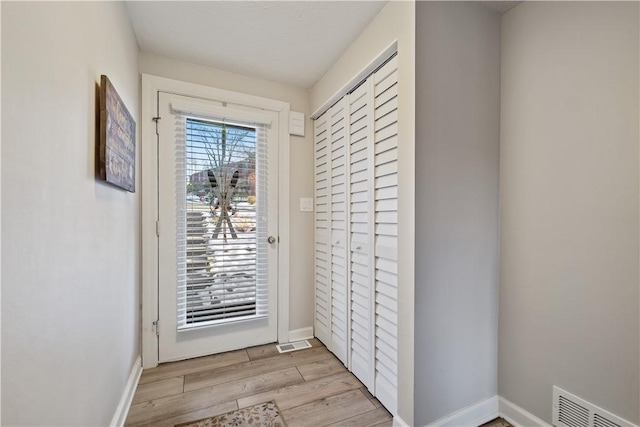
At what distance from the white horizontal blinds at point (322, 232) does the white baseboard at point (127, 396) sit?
1345 mm

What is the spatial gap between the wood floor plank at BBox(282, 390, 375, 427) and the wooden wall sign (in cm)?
152

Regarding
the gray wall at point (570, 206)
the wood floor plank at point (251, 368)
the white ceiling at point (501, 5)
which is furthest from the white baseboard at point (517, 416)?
the white ceiling at point (501, 5)

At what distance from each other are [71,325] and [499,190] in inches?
79.4

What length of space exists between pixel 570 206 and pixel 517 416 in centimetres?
113

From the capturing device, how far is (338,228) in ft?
6.93

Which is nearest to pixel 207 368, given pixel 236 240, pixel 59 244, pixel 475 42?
pixel 236 240

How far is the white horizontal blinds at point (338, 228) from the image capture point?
6.61 ft

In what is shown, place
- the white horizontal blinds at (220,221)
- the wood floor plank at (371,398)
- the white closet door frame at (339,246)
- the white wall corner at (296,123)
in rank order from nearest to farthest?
the wood floor plank at (371,398), the white closet door frame at (339,246), the white horizontal blinds at (220,221), the white wall corner at (296,123)

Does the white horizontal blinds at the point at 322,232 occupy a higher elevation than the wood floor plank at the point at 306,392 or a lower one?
higher

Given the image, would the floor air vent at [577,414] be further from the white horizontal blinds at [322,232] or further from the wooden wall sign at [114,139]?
the wooden wall sign at [114,139]

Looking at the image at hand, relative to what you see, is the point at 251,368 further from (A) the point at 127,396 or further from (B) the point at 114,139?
(B) the point at 114,139

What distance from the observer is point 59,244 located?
85cm

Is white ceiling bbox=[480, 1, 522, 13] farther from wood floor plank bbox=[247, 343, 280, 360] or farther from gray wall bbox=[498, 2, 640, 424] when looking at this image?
→ wood floor plank bbox=[247, 343, 280, 360]

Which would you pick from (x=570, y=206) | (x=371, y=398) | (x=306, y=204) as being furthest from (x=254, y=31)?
(x=371, y=398)
